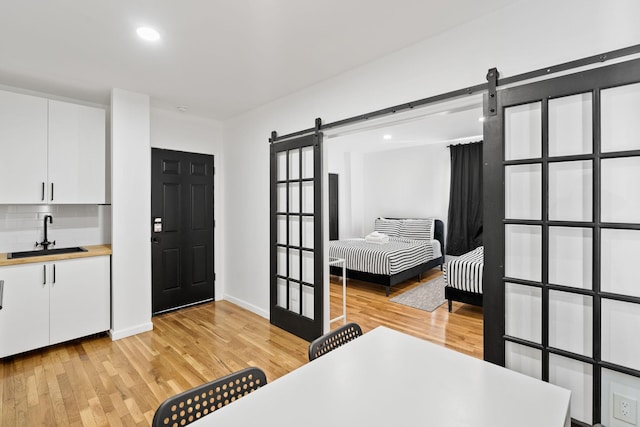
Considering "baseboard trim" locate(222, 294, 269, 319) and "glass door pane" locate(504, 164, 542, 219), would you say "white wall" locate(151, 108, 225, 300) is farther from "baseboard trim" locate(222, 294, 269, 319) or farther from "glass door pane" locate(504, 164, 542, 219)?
"glass door pane" locate(504, 164, 542, 219)

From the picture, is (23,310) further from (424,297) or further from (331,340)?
(424,297)

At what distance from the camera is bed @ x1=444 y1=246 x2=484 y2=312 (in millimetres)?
3758

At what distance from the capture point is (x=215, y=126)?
4.48 meters

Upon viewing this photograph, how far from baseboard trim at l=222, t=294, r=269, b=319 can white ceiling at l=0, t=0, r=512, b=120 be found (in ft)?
8.60

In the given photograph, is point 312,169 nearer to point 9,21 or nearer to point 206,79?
point 206,79

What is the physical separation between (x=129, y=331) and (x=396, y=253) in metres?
3.66

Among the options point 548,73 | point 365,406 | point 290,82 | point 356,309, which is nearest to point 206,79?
point 290,82

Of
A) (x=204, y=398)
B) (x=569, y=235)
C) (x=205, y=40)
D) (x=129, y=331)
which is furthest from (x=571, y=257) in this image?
(x=129, y=331)

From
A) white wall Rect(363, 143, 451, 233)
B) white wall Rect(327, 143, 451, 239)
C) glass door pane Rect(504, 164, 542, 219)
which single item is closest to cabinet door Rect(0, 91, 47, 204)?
glass door pane Rect(504, 164, 542, 219)

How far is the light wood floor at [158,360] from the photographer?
213 centimetres

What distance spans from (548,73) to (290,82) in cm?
215

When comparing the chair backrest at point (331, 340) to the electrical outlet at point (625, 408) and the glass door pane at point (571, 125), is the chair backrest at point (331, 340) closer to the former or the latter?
the electrical outlet at point (625, 408)

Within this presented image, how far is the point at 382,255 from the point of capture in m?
4.75

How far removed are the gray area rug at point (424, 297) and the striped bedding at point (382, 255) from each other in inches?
15.1
